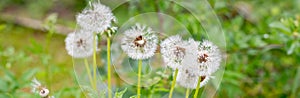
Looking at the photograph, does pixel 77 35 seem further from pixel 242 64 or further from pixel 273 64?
pixel 273 64

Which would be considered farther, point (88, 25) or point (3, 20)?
point (3, 20)

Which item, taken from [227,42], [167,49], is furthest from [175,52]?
[227,42]

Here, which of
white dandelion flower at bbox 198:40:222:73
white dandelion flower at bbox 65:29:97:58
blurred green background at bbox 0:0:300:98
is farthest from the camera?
blurred green background at bbox 0:0:300:98

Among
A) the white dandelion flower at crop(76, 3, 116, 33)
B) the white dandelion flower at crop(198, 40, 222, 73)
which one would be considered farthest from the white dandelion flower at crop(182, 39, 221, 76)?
the white dandelion flower at crop(76, 3, 116, 33)

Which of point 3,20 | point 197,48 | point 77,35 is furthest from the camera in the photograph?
point 3,20

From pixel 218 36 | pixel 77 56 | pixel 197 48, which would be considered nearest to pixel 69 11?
pixel 218 36

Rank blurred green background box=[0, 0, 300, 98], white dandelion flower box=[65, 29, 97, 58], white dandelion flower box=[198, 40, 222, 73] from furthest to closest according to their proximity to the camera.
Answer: blurred green background box=[0, 0, 300, 98] → white dandelion flower box=[65, 29, 97, 58] → white dandelion flower box=[198, 40, 222, 73]

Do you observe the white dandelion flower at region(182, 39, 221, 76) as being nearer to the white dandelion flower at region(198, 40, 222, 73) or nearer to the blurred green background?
the white dandelion flower at region(198, 40, 222, 73)
